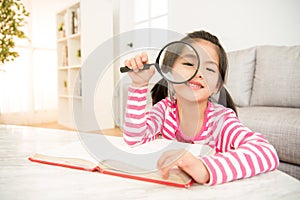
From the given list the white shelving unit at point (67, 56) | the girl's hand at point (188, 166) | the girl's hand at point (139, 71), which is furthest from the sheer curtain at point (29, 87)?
the girl's hand at point (188, 166)

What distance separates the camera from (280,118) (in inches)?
55.3

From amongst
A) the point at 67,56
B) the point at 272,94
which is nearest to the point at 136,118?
the point at 272,94

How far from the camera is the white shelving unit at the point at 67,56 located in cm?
370

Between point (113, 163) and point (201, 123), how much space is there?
0.43 metres

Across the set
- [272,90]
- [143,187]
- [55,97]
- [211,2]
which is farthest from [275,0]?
[55,97]

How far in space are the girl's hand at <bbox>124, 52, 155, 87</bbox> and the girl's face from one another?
0.08m

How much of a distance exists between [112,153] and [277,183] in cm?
36

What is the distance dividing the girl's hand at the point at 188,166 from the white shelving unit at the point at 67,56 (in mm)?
3108

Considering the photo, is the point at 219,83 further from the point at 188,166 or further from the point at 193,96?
the point at 188,166

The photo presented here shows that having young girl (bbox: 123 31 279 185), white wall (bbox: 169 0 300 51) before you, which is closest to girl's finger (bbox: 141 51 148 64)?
young girl (bbox: 123 31 279 185)

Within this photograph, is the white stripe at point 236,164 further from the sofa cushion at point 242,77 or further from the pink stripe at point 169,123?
the sofa cushion at point 242,77

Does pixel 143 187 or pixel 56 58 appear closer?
pixel 143 187

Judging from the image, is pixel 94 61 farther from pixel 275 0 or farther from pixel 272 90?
pixel 275 0

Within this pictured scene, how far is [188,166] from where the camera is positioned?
0.48 meters
